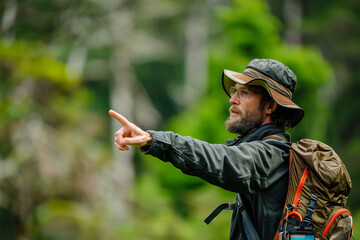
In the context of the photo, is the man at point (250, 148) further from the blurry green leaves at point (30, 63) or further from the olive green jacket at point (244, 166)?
the blurry green leaves at point (30, 63)

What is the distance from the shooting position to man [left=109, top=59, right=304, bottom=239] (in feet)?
8.62

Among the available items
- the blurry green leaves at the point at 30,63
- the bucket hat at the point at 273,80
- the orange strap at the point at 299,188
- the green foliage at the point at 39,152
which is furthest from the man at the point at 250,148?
the blurry green leaves at the point at 30,63

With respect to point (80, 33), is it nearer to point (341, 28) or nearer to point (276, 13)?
point (276, 13)

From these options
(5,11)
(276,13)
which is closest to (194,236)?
(5,11)

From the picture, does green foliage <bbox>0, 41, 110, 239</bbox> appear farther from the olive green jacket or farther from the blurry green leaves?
the olive green jacket

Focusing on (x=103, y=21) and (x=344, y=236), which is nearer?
(x=344, y=236)

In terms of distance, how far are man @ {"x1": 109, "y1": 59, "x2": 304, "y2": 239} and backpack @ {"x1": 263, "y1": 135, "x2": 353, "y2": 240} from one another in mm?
77

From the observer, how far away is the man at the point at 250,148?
263 centimetres

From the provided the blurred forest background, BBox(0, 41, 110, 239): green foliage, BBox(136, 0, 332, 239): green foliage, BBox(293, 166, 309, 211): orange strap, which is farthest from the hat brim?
BBox(0, 41, 110, 239): green foliage

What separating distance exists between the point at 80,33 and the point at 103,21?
1118 mm

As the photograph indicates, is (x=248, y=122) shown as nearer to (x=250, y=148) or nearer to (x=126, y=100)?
(x=250, y=148)

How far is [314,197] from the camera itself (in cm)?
290

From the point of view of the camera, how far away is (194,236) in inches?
492

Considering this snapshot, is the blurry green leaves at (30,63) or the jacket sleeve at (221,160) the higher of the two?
the jacket sleeve at (221,160)
